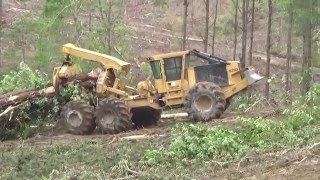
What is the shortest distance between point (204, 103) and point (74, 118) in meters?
2.98

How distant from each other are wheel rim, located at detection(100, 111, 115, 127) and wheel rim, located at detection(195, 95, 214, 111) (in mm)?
1919

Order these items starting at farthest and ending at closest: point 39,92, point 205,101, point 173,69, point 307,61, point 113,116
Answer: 1. point 307,61
2. point 39,92
3. point 173,69
4. point 205,101
5. point 113,116

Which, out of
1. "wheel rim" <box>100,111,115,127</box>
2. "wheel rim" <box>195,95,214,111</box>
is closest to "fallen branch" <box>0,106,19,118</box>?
"wheel rim" <box>100,111,115,127</box>

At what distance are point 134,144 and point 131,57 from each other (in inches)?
987

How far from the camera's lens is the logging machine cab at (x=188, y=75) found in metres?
16.2

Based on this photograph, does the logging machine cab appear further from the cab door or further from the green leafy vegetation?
the green leafy vegetation


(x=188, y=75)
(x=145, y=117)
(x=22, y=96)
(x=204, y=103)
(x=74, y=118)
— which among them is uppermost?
(x=188, y=75)

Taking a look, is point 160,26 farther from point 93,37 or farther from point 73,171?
point 73,171

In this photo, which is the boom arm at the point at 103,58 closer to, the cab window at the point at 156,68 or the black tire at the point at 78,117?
the cab window at the point at 156,68

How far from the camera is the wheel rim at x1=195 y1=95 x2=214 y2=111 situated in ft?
51.6

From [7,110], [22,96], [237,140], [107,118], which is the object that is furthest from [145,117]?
[237,140]

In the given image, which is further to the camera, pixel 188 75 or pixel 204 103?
pixel 188 75

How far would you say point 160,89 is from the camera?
1622 centimetres

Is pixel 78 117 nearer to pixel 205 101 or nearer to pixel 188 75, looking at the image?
pixel 188 75
